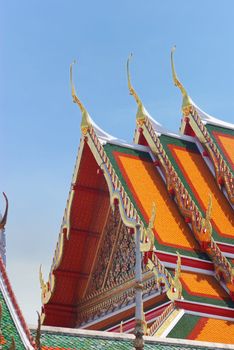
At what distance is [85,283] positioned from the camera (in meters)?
20.1

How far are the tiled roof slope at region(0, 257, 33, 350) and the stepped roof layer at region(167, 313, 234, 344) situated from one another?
232 inches

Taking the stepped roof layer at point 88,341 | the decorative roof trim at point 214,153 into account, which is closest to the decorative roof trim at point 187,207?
the decorative roof trim at point 214,153

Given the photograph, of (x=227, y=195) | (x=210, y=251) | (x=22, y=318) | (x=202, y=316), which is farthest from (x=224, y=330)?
(x=22, y=318)

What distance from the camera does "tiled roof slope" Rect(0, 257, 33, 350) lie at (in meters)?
10.4

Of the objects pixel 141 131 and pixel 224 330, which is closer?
pixel 224 330

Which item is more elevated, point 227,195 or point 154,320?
point 227,195

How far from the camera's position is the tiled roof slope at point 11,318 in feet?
34.3

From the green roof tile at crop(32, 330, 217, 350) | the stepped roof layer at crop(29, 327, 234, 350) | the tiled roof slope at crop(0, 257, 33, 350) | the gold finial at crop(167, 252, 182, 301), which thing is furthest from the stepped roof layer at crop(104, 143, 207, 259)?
the tiled roof slope at crop(0, 257, 33, 350)

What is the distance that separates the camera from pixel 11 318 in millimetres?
10586

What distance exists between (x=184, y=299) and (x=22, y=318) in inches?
265

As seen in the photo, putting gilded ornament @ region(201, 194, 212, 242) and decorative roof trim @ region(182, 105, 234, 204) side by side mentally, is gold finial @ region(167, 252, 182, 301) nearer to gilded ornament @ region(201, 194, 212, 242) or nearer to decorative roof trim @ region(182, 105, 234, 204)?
gilded ornament @ region(201, 194, 212, 242)

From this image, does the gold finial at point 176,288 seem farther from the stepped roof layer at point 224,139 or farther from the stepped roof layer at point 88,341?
the stepped roof layer at point 88,341

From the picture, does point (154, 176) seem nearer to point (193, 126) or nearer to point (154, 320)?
point (193, 126)

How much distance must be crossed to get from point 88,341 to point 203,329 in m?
5.25
